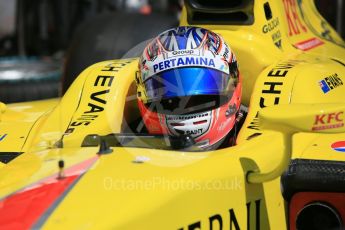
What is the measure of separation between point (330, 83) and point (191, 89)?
80cm

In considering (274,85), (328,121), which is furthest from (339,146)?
(328,121)

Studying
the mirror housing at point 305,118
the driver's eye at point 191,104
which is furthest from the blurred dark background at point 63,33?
the mirror housing at point 305,118

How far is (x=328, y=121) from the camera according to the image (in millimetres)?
2139

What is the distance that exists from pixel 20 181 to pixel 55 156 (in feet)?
0.64

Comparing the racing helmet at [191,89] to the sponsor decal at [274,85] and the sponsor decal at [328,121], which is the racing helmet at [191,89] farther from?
the sponsor decal at [328,121]

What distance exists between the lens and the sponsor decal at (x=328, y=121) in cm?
213

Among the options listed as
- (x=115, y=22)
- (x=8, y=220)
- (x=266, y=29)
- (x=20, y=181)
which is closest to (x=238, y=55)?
(x=266, y=29)

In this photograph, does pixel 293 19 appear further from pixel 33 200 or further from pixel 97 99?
pixel 33 200

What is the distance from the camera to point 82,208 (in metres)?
1.97

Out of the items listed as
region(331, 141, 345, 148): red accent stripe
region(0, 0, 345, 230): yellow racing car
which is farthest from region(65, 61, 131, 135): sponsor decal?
region(331, 141, 345, 148): red accent stripe

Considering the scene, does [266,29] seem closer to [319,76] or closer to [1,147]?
[319,76]

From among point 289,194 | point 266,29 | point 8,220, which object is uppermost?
point 266,29

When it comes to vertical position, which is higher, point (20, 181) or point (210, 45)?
point (210, 45)

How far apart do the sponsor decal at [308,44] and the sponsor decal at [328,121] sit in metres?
1.44
